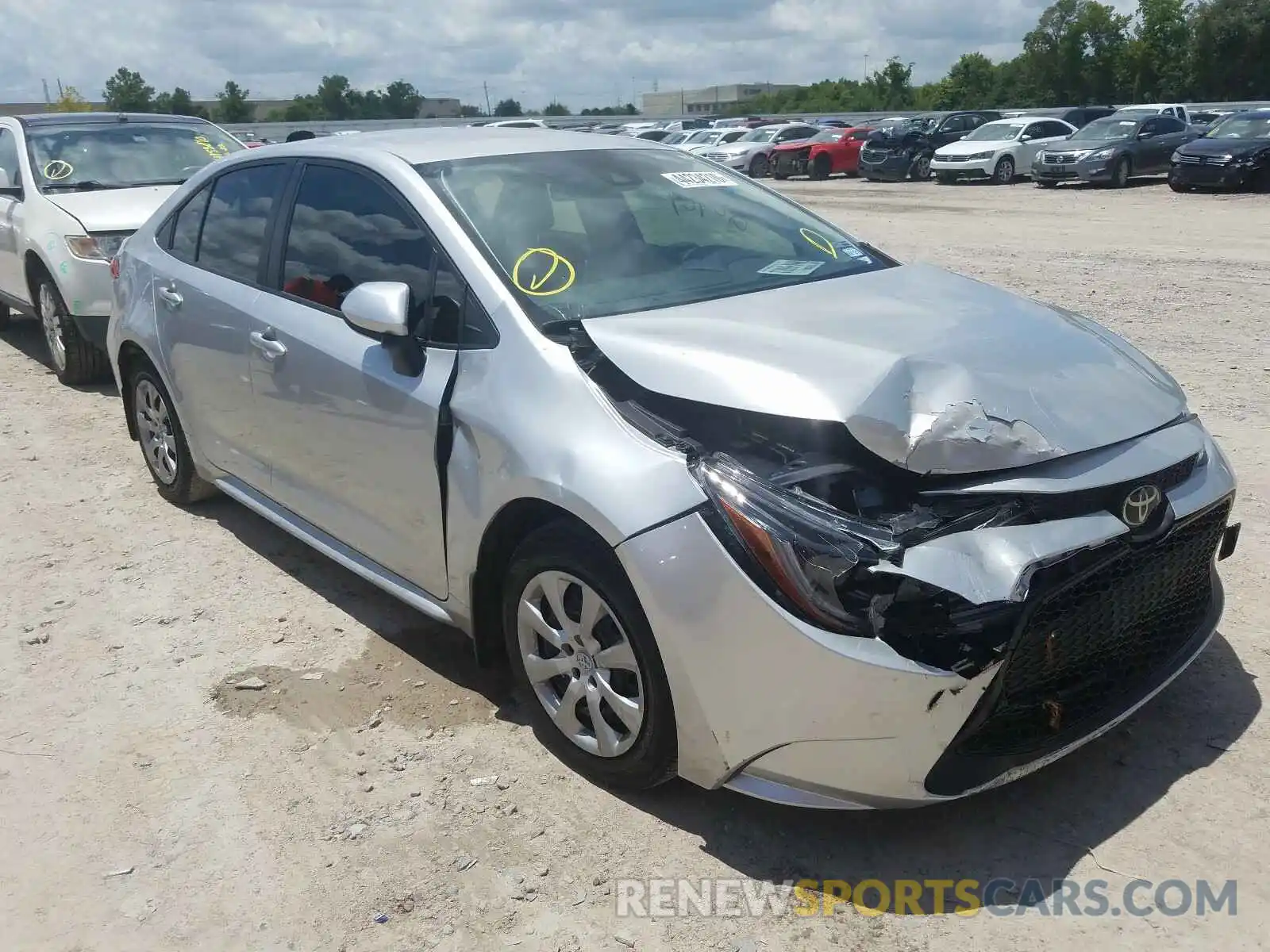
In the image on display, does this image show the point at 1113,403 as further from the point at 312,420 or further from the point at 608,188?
the point at 312,420

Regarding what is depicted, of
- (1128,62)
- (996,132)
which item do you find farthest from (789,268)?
(1128,62)

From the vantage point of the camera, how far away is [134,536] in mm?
5371

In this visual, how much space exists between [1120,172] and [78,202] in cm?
2122

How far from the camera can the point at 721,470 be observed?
2.78 meters

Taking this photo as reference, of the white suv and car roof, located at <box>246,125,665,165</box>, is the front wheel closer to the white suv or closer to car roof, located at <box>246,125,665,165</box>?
the white suv

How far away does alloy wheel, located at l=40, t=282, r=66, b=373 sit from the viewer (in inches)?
319

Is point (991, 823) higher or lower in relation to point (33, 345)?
lower

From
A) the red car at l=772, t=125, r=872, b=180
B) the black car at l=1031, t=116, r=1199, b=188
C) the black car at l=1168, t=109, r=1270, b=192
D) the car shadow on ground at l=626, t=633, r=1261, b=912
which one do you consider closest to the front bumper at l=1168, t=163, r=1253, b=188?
the black car at l=1168, t=109, r=1270, b=192

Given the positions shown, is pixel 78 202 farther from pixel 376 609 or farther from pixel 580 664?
pixel 580 664

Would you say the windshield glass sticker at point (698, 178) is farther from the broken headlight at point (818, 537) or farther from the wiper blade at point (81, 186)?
the wiper blade at point (81, 186)

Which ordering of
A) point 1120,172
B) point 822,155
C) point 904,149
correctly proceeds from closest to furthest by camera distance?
point 1120,172
point 904,149
point 822,155

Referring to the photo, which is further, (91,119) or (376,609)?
(91,119)

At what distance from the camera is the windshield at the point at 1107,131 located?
78.5 ft

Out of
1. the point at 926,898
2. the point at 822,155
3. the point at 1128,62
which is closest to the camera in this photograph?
the point at 926,898
